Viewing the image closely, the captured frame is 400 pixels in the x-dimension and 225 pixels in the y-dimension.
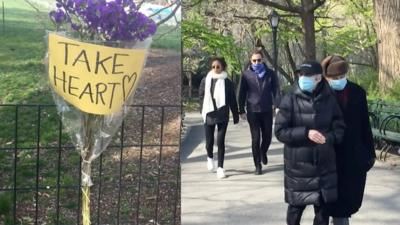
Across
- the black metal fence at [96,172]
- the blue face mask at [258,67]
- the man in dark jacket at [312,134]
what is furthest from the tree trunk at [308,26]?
the black metal fence at [96,172]

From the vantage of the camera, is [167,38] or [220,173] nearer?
[167,38]

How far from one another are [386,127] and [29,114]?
684 cm

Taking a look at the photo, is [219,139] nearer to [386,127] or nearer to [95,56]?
[386,127]

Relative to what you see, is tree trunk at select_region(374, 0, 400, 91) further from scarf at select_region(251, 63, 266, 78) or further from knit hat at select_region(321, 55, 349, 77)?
knit hat at select_region(321, 55, 349, 77)

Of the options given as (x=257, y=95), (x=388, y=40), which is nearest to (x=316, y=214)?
(x=257, y=95)

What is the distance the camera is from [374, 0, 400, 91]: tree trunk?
37.4 ft

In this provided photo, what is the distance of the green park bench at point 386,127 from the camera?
9.48 meters

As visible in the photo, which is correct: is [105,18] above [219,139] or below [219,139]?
above

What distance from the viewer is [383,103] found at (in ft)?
34.1

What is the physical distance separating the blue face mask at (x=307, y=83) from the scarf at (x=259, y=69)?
11.1ft

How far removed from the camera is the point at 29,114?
13.7ft

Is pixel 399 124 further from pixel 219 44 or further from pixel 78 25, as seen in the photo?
pixel 78 25

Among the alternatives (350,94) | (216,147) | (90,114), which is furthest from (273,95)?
(90,114)

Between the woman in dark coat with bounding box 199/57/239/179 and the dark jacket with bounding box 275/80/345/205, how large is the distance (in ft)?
9.71
